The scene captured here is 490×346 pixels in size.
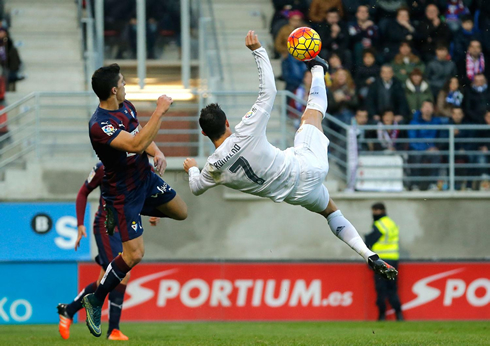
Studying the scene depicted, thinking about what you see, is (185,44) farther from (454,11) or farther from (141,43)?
(454,11)

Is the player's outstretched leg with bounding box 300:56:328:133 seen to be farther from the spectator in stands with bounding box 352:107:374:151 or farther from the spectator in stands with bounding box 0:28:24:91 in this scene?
the spectator in stands with bounding box 0:28:24:91

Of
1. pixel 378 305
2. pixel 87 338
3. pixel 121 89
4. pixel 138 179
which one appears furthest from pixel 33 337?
pixel 378 305

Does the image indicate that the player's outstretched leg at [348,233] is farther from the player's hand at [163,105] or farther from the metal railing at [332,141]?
the metal railing at [332,141]

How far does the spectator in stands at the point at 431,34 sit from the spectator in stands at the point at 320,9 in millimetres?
1576

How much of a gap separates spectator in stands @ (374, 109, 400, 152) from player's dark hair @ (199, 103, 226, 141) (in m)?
7.51

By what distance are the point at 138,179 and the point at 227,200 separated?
6.64 meters

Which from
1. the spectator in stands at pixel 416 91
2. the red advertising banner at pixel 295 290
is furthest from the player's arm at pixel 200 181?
the spectator in stands at pixel 416 91

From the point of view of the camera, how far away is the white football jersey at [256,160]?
7816 millimetres

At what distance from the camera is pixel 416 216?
1534cm

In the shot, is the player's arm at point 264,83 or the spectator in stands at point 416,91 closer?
the player's arm at point 264,83

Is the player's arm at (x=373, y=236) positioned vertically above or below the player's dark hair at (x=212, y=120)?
below

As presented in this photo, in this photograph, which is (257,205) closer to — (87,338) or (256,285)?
(256,285)

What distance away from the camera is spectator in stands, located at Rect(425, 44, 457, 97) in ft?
53.0

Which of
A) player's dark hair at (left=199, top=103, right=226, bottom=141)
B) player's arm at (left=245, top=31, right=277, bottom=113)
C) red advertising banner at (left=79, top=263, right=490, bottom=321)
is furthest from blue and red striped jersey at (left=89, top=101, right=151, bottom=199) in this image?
red advertising banner at (left=79, top=263, right=490, bottom=321)
